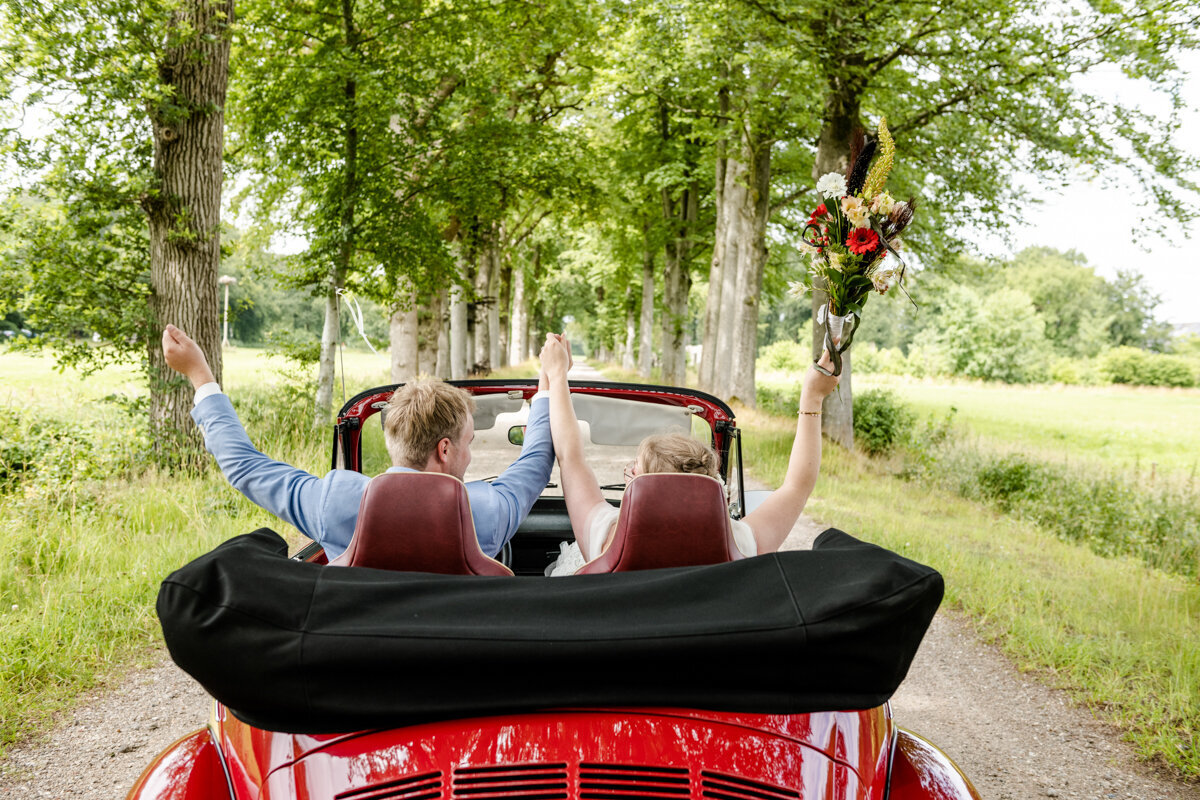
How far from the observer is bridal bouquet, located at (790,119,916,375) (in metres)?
2.55

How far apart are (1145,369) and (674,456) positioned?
253 feet

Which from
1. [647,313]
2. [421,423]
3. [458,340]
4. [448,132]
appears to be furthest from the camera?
[647,313]

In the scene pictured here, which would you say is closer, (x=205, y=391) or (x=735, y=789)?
(x=735, y=789)

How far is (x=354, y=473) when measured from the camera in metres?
2.55

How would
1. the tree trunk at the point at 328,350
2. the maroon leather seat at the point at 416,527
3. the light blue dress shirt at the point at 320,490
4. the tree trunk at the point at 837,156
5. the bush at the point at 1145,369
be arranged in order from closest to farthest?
the maroon leather seat at the point at 416,527, the light blue dress shirt at the point at 320,490, the tree trunk at the point at 328,350, the tree trunk at the point at 837,156, the bush at the point at 1145,369

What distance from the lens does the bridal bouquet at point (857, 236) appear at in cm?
255

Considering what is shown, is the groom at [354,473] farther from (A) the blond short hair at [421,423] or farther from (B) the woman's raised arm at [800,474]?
(B) the woman's raised arm at [800,474]

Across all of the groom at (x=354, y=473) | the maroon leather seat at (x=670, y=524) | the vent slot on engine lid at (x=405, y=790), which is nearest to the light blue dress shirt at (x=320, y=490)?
the groom at (x=354, y=473)

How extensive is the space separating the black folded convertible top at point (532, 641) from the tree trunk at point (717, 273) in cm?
1599

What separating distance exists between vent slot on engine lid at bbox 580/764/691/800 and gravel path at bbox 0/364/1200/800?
2560 millimetres

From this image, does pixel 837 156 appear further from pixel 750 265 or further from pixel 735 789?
pixel 735 789

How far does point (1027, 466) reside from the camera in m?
13.5

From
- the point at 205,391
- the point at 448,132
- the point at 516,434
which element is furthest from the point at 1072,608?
the point at 448,132

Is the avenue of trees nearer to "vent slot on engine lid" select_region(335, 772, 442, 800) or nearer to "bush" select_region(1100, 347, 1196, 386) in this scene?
"vent slot on engine lid" select_region(335, 772, 442, 800)
